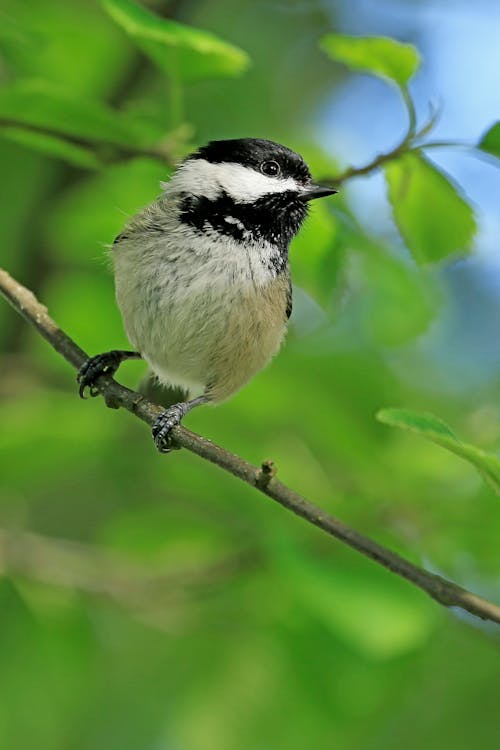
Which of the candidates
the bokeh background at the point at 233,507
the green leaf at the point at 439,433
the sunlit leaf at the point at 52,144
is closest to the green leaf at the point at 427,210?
the bokeh background at the point at 233,507

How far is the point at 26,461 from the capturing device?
2.89 metres

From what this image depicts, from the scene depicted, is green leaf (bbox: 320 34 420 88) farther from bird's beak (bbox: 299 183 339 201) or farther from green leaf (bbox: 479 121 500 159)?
bird's beak (bbox: 299 183 339 201)

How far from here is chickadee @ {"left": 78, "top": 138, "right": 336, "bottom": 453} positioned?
2.68m

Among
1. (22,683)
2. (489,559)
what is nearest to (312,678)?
(489,559)

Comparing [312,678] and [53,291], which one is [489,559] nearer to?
[312,678]

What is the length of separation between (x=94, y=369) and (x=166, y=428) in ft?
1.33

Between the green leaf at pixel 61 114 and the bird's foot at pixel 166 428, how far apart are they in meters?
0.70

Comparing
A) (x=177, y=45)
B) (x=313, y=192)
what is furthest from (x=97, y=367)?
(x=177, y=45)

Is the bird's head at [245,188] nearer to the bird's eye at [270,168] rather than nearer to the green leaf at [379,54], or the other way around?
the bird's eye at [270,168]

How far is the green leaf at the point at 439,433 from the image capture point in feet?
4.99

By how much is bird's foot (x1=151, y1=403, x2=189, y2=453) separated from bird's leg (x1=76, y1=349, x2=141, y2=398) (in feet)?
0.73

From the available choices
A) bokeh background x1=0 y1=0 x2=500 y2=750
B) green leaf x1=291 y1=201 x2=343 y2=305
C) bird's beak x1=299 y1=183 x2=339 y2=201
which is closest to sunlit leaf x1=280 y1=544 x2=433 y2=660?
bokeh background x1=0 y1=0 x2=500 y2=750

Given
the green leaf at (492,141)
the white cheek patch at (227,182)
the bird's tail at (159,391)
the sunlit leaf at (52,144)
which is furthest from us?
the bird's tail at (159,391)

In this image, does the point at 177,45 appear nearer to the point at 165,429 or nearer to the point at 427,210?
the point at 427,210
